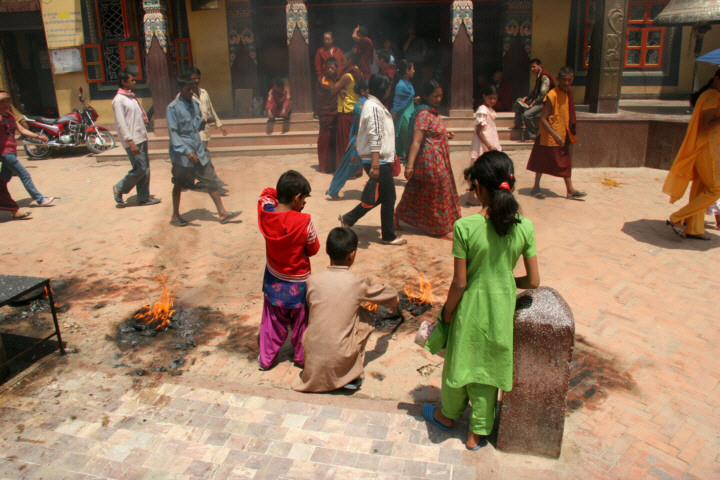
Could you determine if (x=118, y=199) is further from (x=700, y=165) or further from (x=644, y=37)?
(x=644, y=37)

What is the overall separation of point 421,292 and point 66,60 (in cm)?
1213

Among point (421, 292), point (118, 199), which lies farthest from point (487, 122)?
point (118, 199)

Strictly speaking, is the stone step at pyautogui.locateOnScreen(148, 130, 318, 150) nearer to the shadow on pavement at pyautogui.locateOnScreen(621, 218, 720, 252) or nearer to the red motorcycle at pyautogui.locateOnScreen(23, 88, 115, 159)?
the red motorcycle at pyautogui.locateOnScreen(23, 88, 115, 159)

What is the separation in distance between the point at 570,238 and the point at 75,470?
5346 millimetres

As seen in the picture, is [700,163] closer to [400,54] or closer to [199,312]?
[199,312]

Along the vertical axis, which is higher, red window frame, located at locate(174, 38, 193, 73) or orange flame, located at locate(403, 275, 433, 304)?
red window frame, located at locate(174, 38, 193, 73)

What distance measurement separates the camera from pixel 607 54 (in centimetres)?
1009

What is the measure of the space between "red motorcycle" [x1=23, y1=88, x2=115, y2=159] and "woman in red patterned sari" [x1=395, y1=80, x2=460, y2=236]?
864 cm

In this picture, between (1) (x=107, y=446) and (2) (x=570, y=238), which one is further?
(2) (x=570, y=238)

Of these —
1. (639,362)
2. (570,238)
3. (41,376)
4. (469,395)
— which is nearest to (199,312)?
(41,376)

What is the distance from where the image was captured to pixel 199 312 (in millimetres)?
4777

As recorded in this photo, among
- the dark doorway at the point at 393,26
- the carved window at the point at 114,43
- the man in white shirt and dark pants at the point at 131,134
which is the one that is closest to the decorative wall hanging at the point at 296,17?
the dark doorway at the point at 393,26

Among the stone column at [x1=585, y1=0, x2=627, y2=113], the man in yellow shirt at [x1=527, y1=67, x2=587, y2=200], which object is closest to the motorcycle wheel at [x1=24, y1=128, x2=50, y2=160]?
the man in yellow shirt at [x1=527, y1=67, x2=587, y2=200]

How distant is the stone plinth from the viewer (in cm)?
279
